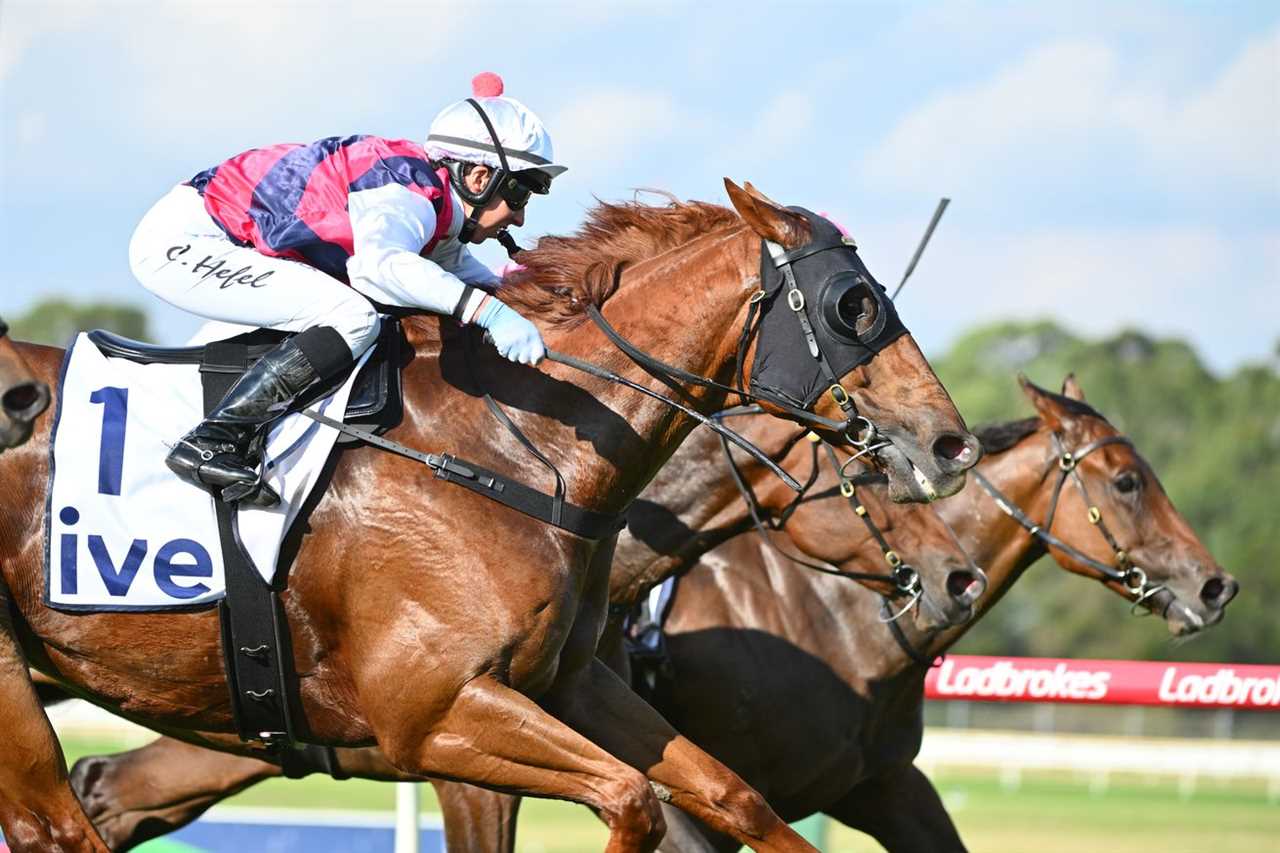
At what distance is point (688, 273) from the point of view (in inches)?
185

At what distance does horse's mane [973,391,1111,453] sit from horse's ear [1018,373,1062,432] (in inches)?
1.1

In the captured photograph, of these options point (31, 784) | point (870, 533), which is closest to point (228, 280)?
point (31, 784)

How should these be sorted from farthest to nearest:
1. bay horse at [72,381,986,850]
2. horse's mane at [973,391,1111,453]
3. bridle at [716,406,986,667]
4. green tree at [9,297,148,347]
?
1. green tree at [9,297,148,347]
2. horse's mane at [973,391,1111,453]
3. bridle at [716,406,986,667]
4. bay horse at [72,381,986,850]

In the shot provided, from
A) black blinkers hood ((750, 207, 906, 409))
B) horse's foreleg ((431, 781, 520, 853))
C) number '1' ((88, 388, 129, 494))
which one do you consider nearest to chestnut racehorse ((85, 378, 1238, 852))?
horse's foreleg ((431, 781, 520, 853))

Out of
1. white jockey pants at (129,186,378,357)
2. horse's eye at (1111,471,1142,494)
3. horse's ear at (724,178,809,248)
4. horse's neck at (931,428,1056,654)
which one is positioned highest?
horse's eye at (1111,471,1142,494)

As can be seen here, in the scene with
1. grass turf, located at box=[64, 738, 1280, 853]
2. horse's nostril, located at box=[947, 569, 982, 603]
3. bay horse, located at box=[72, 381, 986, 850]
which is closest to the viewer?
bay horse, located at box=[72, 381, 986, 850]

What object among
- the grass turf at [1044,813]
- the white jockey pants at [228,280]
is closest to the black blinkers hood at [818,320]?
the white jockey pants at [228,280]

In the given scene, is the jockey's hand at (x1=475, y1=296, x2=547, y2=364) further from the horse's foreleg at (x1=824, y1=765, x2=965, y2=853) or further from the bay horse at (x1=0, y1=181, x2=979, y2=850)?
the horse's foreleg at (x1=824, y1=765, x2=965, y2=853)

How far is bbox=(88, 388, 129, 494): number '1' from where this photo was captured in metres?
4.50

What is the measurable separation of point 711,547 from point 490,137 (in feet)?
7.22

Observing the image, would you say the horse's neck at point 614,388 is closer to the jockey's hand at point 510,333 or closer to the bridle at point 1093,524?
the jockey's hand at point 510,333

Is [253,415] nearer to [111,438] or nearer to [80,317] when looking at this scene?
[111,438]

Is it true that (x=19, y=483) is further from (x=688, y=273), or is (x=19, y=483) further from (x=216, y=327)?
(x=688, y=273)

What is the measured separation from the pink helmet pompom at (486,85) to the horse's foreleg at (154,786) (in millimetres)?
2927
